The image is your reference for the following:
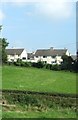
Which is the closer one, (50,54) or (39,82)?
(39,82)

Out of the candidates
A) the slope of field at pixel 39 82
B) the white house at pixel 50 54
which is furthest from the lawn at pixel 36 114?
the white house at pixel 50 54

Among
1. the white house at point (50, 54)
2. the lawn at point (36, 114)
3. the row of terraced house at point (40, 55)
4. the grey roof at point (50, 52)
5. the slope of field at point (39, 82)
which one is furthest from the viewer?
the grey roof at point (50, 52)

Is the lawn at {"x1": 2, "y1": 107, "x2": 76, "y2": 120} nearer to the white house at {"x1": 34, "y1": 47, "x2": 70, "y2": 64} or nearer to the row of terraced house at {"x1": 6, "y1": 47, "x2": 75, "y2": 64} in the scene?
the row of terraced house at {"x1": 6, "y1": 47, "x2": 75, "y2": 64}

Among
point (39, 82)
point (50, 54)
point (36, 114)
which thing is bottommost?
point (39, 82)

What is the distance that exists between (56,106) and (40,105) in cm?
112

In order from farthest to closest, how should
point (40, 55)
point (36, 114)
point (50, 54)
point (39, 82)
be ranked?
point (40, 55)
point (50, 54)
point (39, 82)
point (36, 114)

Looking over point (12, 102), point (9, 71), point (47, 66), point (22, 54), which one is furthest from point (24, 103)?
point (22, 54)

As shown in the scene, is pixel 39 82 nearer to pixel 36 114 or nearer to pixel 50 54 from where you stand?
pixel 36 114

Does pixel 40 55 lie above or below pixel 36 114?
above

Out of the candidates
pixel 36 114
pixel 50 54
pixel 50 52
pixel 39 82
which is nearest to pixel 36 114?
pixel 36 114

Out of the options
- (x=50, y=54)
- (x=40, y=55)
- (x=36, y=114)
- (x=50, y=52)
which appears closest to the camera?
(x=36, y=114)

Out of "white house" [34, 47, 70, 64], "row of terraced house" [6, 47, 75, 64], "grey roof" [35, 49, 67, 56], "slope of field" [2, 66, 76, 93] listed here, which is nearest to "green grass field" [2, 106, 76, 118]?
"slope of field" [2, 66, 76, 93]

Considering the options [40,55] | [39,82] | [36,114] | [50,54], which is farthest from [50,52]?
[36,114]

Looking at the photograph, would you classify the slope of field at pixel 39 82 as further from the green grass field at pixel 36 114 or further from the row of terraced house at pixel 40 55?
the row of terraced house at pixel 40 55
